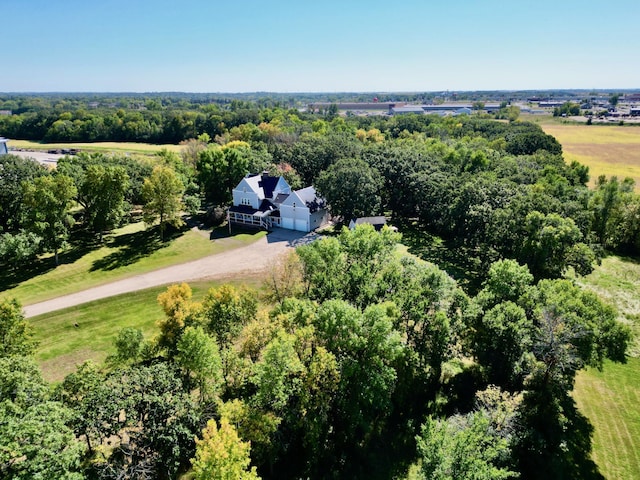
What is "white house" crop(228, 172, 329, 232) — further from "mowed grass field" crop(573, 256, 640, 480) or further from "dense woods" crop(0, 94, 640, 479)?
"mowed grass field" crop(573, 256, 640, 480)

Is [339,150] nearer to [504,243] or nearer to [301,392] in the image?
[504,243]

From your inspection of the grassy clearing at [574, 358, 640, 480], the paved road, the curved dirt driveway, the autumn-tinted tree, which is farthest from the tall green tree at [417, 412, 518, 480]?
the paved road

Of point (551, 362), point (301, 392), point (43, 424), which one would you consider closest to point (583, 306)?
point (551, 362)

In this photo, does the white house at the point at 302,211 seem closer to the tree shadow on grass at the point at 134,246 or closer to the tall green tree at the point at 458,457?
the tree shadow on grass at the point at 134,246

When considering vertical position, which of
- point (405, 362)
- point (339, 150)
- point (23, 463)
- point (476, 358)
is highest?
point (339, 150)

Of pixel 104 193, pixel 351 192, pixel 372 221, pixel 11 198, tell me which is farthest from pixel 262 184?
pixel 11 198

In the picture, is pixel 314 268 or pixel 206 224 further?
pixel 206 224
